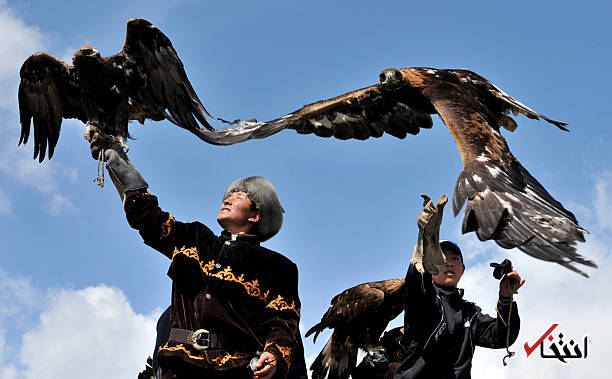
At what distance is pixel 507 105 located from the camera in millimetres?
7004

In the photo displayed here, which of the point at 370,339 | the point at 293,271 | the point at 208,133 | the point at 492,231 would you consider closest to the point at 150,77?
the point at 208,133

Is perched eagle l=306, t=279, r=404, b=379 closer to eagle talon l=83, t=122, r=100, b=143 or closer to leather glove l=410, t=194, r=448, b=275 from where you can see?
leather glove l=410, t=194, r=448, b=275

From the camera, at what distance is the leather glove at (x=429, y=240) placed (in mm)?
4281

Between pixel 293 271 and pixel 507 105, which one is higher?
pixel 507 105

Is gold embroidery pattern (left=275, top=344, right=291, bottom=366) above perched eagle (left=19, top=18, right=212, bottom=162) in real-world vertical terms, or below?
below

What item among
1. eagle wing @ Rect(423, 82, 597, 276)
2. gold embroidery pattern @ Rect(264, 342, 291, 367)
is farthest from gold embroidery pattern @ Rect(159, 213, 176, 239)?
eagle wing @ Rect(423, 82, 597, 276)

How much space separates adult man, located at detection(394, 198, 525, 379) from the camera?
4.99m

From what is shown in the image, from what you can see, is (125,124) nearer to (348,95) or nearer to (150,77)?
(150,77)

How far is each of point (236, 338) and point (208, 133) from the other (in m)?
2.11

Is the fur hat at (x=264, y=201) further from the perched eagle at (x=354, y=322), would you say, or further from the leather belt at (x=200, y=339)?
the perched eagle at (x=354, y=322)

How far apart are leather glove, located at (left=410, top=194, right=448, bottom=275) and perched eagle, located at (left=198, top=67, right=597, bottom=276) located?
20 cm

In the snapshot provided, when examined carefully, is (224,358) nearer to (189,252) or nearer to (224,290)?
(224,290)

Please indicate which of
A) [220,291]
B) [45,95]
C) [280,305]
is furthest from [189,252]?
[45,95]

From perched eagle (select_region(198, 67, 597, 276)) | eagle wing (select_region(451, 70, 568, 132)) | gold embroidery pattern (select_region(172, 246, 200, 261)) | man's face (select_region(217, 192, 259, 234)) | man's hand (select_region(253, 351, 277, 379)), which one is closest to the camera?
man's hand (select_region(253, 351, 277, 379))
